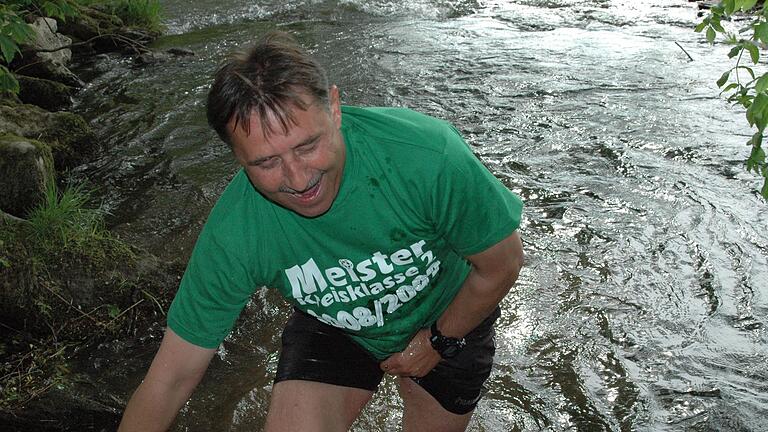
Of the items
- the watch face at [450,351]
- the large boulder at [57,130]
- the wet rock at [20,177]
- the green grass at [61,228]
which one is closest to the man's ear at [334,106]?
the watch face at [450,351]

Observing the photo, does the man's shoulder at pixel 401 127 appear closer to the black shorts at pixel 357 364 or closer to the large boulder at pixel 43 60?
the black shorts at pixel 357 364

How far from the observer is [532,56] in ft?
29.5

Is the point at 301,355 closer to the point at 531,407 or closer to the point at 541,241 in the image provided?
the point at 531,407

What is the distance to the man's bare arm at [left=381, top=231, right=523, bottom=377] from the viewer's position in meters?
2.42

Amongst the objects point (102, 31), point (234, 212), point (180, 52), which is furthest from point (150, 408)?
point (102, 31)

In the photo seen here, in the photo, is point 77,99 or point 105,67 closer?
point 77,99

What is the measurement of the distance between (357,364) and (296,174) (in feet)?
2.95

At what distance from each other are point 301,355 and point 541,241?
2783mm

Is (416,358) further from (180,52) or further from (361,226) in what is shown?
(180,52)

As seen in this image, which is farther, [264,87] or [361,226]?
[361,226]

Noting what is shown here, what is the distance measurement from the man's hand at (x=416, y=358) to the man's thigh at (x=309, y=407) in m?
Result: 0.16

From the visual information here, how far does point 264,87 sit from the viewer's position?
2.08 m

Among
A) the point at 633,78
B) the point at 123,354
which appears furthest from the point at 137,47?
the point at 123,354

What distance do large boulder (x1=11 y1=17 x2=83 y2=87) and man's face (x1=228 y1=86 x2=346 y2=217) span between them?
21.7 ft
